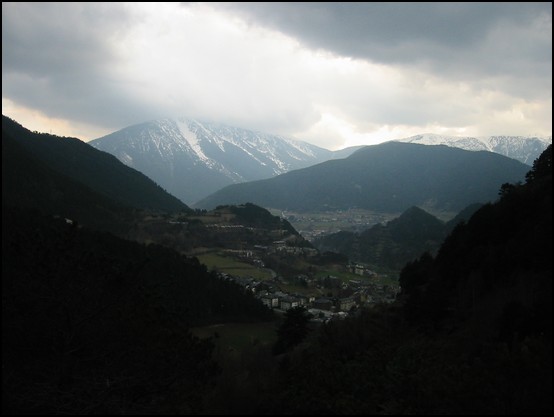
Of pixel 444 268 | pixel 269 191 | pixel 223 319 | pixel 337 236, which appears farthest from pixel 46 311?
pixel 269 191

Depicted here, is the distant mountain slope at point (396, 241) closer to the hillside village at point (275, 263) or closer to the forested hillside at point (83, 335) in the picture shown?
the hillside village at point (275, 263)

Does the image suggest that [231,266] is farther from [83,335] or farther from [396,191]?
[396,191]

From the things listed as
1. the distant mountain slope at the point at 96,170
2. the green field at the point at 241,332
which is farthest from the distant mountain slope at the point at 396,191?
the green field at the point at 241,332

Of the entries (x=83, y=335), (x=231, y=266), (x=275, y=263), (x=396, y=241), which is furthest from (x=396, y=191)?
(x=83, y=335)

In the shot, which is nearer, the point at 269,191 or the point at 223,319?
the point at 223,319

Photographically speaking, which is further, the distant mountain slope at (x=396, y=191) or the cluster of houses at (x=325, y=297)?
the distant mountain slope at (x=396, y=191)

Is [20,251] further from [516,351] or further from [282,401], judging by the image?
[516,351]

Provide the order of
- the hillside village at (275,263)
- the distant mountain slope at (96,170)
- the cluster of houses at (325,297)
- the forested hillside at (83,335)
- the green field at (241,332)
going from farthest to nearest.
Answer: the distant mountain slope at (96,170)
the hillside village at (275,263)
the cluster of houses at (325,297)
the green field at (241,332)
the forested hillside at (83,335)

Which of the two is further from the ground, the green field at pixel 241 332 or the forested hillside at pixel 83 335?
the forested hillside at pixel 83 335

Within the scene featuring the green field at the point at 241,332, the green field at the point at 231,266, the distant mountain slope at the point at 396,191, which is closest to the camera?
the green field at the point at 241,332
